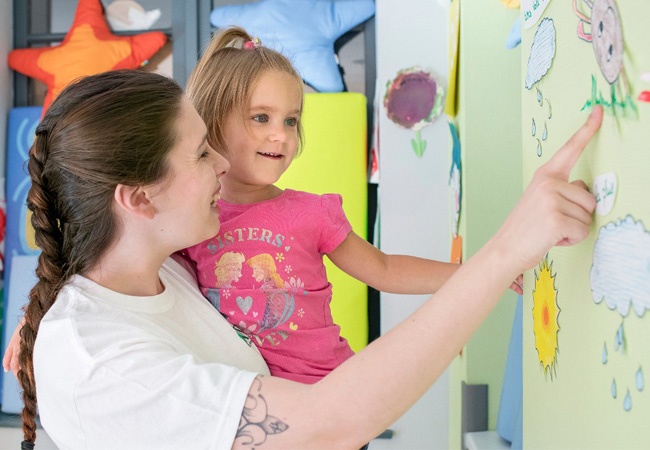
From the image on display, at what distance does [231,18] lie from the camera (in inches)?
105

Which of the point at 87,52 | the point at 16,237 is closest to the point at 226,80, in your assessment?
the point at 87,52

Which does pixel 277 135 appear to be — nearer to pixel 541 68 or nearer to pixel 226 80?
pixel 226 80

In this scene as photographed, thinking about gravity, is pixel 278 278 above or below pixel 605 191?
below

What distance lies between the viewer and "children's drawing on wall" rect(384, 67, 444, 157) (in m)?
2.34

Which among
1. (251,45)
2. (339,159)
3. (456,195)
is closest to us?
(251,45)

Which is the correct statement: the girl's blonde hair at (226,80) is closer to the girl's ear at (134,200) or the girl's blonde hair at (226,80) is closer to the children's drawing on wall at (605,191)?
the girl's ear at (134,200)

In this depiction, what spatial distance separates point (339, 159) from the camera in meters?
2.55

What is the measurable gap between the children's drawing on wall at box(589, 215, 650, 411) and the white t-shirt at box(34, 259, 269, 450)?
0.42 m

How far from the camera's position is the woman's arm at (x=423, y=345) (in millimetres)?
727

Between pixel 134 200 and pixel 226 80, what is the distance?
404mm

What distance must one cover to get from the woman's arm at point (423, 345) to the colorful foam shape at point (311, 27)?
1896mm

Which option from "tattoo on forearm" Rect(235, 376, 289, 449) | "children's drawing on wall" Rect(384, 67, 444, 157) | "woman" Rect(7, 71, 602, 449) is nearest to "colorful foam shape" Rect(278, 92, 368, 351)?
"children's drawing on wall" Rect(384, 67, 444, 157)

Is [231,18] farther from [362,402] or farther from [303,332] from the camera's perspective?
[362,402]

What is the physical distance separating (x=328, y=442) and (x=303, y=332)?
460 mm
